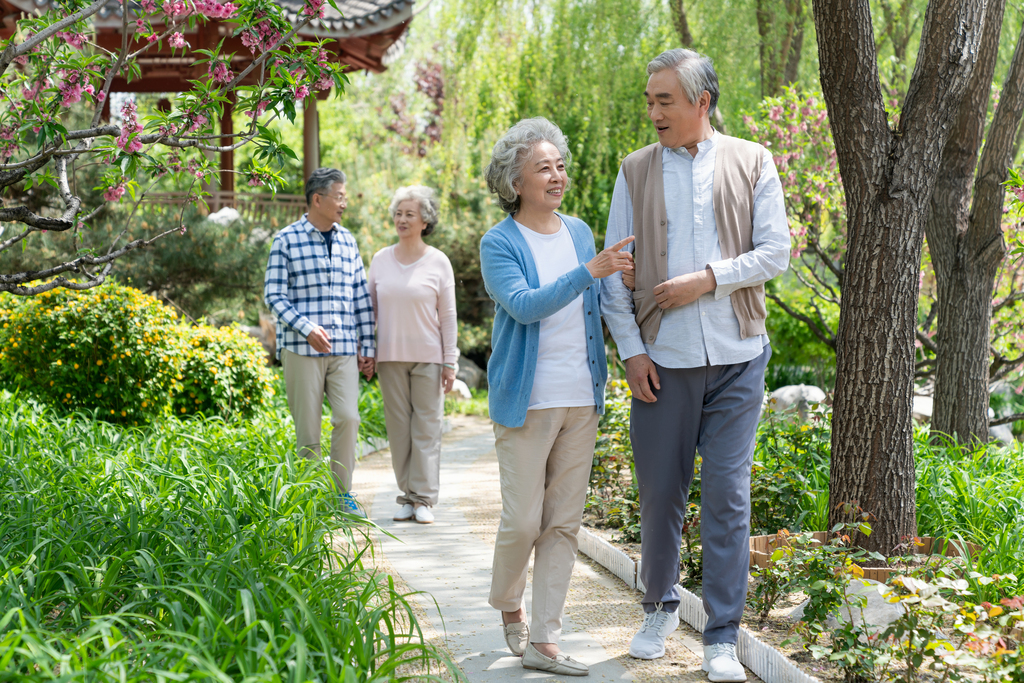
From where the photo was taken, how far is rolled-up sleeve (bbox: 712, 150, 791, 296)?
107 inches

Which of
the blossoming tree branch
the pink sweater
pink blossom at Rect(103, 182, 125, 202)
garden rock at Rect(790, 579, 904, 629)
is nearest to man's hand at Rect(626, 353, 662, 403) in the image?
garden rock at Rect(790, 579, 904, 629)

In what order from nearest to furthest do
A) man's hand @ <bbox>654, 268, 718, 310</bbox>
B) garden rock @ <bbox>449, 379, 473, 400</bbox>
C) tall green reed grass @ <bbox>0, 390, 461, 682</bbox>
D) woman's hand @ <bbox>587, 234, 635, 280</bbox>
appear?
tall green reed grass @ <bbox>0, 390, 461, 682</bbox> → woman's hand @ <bbox>587, 234, 635, 280</bbox> → man's hand @ <bbox>654, 268, 718, 310</bbox> → garden rock @ <bbox>449, 379, 473, 400</bbox>

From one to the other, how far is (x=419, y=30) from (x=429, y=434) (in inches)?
1038

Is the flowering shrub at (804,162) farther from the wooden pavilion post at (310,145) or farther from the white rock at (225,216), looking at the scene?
the wooden pavilion post at (310,145)

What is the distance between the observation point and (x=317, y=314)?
14.9 feet

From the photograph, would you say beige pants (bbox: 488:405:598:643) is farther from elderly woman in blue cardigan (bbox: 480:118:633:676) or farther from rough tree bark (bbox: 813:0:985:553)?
rough tree bark (bbox: 813:0:985:553)

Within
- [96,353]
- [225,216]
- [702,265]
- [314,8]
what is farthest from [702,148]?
[225,216]

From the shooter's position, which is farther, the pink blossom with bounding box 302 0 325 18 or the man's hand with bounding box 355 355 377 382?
the man's hand with bounding box 355 355 377 382

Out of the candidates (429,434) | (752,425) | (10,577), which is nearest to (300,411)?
(429,434)

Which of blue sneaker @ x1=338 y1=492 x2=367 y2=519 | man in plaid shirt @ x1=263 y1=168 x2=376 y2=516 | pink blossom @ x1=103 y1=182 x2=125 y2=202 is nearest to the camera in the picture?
pink blossom @ x1=103 y1=182 x2=125 y2=202

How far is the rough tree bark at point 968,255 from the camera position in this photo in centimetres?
461

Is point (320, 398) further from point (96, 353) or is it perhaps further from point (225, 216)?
point (225, 216)

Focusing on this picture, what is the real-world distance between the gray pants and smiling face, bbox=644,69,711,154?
29.7 inches

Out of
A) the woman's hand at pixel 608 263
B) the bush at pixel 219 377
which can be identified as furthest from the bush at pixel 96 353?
the woman's hand at pixel 608 263
